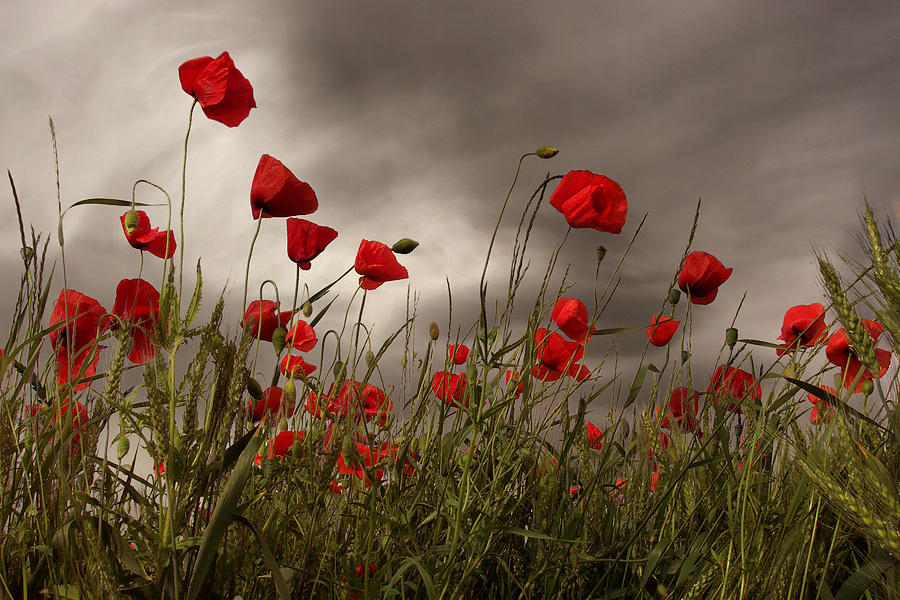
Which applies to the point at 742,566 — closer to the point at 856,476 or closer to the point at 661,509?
the point at 856,476

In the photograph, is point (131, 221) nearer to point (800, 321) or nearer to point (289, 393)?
point (289, 393)

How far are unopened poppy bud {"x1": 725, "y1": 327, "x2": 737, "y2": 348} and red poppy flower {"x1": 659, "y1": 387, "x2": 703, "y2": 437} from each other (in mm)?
179

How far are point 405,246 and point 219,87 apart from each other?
22.8 inches

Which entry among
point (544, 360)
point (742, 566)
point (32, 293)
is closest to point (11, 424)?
point (32, 293)

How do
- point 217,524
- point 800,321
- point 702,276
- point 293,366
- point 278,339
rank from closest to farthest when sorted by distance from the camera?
1. point 217,524
2. point 278,339
3. point 293,366
4. point 702,276
5. point 800,321

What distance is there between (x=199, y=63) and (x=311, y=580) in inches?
47.0

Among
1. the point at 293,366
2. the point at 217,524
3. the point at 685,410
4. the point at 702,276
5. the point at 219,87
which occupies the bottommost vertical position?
the point at 217,524

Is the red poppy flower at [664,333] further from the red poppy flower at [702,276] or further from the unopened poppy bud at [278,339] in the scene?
the unopened poppy bud at [278,339]

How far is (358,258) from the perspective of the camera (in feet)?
6.26

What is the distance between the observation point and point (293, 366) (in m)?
1.75

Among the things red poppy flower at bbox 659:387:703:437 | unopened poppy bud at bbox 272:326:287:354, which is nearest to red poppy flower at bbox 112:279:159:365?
unopened poppy bud at bbox 272:326:287:354

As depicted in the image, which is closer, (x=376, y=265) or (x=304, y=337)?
(x=376, y=265)

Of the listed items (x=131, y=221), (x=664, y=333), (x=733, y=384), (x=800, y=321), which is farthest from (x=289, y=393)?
(x=800, y=321)

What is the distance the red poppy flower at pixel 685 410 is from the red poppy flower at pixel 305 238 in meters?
1.02
